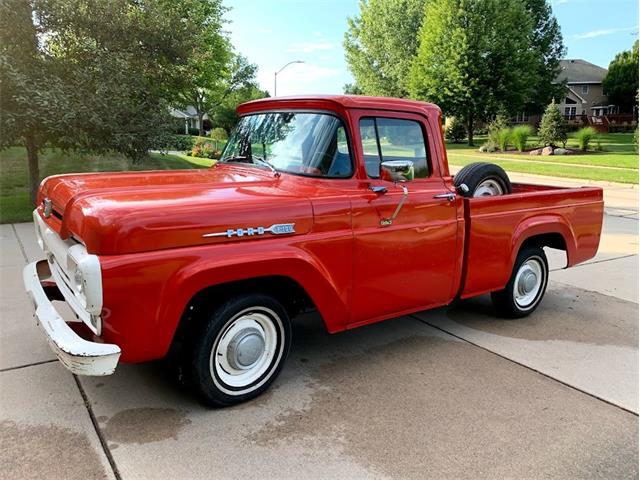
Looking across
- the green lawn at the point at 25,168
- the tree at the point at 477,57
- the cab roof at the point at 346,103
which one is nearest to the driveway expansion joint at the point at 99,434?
the cab roof at the point at 346,103

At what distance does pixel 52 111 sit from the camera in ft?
26.7

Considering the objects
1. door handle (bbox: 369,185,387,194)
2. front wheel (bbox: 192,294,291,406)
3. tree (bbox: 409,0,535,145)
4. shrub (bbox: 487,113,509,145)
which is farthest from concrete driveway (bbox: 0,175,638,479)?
tree (bbox: 409,0,535,145)

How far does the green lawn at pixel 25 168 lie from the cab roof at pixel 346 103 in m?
6.69

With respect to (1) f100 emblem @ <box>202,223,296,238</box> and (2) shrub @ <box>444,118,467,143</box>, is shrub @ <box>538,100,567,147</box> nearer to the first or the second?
(2) shrub @ <box>444,118,467,143</box>

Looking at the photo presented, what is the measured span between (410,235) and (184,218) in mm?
1714

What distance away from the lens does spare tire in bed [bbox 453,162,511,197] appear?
447 cm

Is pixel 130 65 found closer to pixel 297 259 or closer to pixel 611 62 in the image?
pixel 297 259

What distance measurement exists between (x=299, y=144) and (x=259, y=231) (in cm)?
98

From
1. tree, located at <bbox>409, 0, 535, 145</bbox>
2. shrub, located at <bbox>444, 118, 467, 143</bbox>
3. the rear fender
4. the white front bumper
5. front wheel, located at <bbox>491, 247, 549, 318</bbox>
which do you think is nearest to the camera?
the white front bumper

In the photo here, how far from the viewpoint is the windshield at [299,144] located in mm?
3664

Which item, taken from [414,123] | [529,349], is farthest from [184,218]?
[529,349]

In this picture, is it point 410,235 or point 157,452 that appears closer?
point 157,452

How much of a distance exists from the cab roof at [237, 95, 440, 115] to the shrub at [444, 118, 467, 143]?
1484 inches

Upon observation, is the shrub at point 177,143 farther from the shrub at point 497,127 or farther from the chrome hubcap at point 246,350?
the shrub at point 497,127
